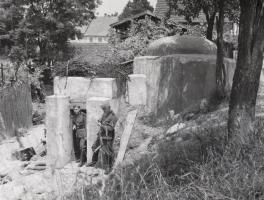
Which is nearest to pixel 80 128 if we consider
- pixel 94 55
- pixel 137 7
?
pixel 94 55

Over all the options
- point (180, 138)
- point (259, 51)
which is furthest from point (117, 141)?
point (259, 51)

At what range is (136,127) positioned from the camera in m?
12.6

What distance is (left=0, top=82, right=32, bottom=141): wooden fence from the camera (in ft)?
52.7

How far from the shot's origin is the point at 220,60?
12.3 m

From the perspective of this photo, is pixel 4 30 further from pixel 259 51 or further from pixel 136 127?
pixel 259 51

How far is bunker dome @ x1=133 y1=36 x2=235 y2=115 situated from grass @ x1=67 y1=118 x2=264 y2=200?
22.4 feet

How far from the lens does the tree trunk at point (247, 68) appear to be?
6.18 meters

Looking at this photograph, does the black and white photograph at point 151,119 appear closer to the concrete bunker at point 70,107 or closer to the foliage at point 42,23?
the concrete bunker at point 70,107

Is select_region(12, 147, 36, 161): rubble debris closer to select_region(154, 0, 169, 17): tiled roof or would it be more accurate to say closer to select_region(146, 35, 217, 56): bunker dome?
select_region(146, 35, 217, 56): bunker dome

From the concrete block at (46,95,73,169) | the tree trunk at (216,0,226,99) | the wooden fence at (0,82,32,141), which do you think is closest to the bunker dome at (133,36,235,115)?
the tree trunk at (216,0,226,99)

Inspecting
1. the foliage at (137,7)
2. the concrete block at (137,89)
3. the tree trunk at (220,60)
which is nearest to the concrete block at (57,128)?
the concrete block at (137,89)

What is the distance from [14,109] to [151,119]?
674 centimetres

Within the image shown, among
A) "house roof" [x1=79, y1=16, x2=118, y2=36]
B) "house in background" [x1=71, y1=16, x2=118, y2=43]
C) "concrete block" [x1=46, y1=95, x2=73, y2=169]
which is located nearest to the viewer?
"concrete block" [x1=46, y1=95, x2=73, y2=169]

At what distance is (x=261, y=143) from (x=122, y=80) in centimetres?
676
